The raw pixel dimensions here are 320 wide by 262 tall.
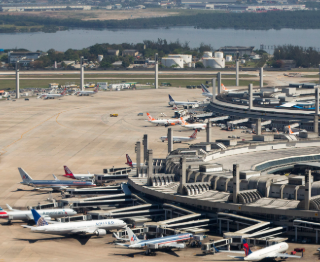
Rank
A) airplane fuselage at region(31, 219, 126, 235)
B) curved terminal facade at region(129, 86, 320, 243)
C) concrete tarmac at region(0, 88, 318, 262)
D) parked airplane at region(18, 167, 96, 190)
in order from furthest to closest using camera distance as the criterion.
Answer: parked airplane at region(18, 167, 96, 190) → airplane fuselage at region(31, 219, 126, 235) → curved terminal facade at region(129, 86, 320, 243) → concrete tarmac at region(0, 88, 318, 262)

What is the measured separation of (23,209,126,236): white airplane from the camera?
73.4 m

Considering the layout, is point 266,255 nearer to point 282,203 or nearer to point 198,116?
point 282,203

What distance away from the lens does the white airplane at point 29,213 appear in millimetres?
80312

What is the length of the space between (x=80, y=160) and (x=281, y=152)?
Answer: 38.5 meters

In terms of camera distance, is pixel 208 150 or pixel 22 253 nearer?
pixel 22 253

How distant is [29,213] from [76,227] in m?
9.29

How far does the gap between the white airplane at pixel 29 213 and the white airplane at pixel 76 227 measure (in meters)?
5.62

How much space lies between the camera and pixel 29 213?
80688 millimetres

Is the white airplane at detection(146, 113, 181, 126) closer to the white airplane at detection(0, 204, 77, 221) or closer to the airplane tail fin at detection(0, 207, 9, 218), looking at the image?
the white airplane at detection(0, 204, 77, 221)

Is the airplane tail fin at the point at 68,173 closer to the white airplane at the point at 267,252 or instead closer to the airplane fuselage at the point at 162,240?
the airplane fuselage at the point at 162,240

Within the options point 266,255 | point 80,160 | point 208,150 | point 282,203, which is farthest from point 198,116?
point 266,255

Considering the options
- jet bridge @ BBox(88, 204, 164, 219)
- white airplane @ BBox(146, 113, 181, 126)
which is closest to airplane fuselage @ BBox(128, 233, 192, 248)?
jet bridge @ BBox(88, 204, 164, 219)

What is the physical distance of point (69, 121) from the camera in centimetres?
17400

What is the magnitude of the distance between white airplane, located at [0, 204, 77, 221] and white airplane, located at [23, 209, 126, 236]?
18.4ft
